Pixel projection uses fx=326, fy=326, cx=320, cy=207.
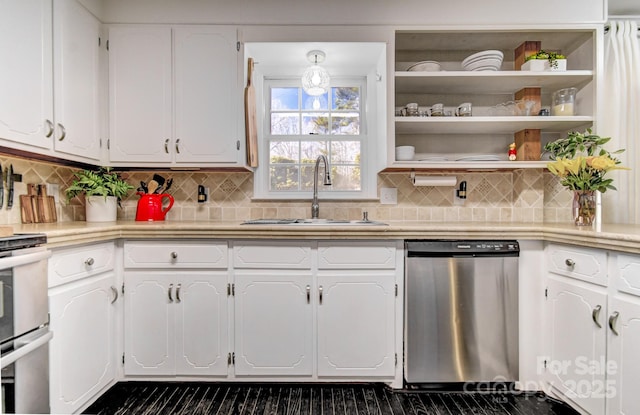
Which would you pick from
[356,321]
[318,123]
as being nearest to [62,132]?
[318,123]

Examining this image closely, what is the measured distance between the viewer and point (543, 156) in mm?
2260

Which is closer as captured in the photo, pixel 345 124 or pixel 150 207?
pixel 150 207

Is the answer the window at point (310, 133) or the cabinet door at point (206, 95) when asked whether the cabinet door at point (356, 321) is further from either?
the cabinet door at point (206, 95)

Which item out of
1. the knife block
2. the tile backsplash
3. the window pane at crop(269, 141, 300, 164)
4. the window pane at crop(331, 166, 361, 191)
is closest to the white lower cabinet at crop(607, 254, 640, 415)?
the tile backsplash

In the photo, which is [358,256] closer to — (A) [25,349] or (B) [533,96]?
(A) [25,349]

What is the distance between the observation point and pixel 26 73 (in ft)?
5.16

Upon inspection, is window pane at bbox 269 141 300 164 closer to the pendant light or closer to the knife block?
the pendant light

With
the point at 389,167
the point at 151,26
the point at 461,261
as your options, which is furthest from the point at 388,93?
the point at 151,26

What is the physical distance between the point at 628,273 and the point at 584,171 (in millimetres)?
668

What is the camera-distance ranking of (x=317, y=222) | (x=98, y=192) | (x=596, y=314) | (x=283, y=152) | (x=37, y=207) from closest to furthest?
(x=596, y=314), (x=37, y=207), (x=98, y=192), (x=317, y=222), (x=283, y=152)

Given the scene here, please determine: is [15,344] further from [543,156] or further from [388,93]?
[543,156]

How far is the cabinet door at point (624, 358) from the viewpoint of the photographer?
1333 mm

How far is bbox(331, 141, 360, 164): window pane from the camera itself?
8.32 feet

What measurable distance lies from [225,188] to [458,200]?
68.8 inches
